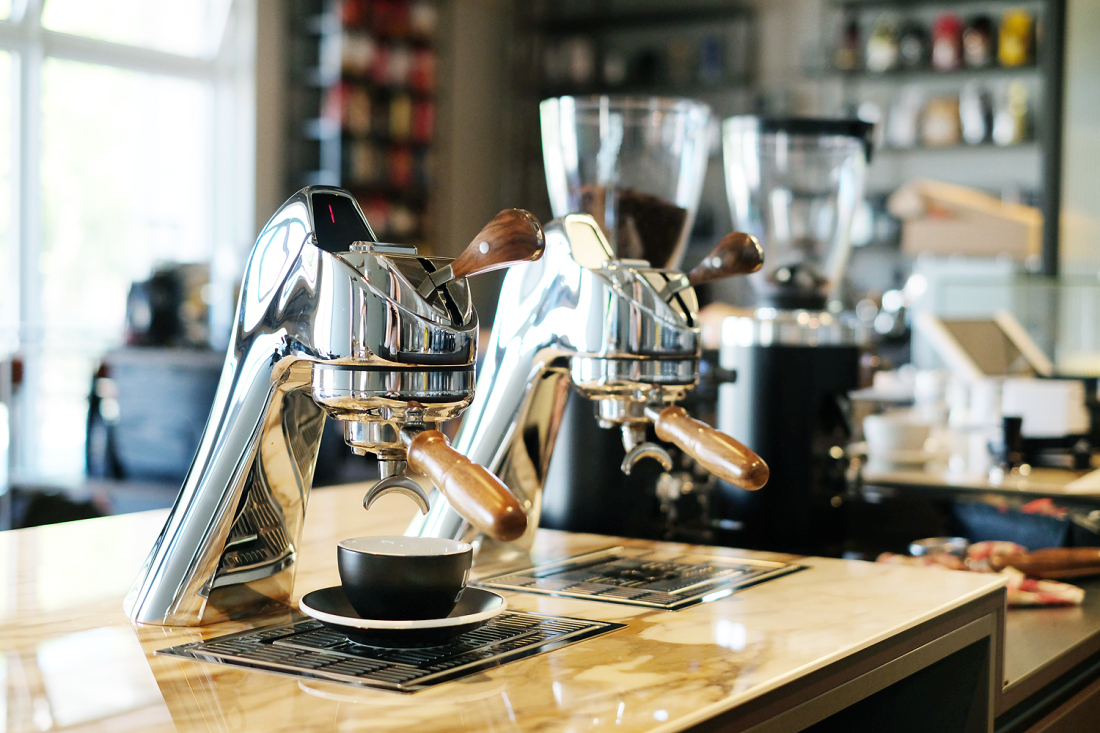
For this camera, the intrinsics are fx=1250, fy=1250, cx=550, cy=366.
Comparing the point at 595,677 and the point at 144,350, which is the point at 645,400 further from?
the point at 144,350

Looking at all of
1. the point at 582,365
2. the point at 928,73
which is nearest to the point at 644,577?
the point at 582,365

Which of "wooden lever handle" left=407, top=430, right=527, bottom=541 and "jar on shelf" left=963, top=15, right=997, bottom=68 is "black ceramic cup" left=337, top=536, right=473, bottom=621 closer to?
"wooden lever handle" left=407, top=430, right=527, bottom=541

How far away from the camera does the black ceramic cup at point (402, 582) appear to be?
0.80 m

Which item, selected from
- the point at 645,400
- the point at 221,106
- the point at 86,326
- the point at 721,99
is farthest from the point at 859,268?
the point at 645,400

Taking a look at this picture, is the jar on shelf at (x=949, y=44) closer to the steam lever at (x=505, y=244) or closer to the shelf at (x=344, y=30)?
the shelf at (x=344, y=30)

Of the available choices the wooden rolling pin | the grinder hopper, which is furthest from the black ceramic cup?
the wooden rolling pin

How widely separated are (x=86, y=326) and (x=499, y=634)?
5.31m

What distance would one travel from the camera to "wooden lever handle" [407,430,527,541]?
68 cm

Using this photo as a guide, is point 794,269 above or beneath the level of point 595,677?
above

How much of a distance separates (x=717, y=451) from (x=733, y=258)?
0.68 feet

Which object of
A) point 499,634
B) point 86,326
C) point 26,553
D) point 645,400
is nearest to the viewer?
point 499,634

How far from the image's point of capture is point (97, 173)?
5816mm

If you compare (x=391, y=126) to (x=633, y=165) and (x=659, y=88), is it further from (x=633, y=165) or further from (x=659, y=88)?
(x=633, y=165)

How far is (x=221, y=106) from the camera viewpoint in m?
6.32
